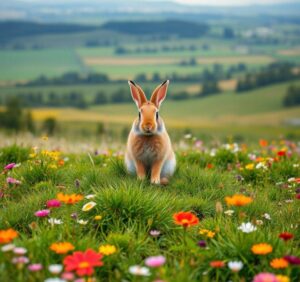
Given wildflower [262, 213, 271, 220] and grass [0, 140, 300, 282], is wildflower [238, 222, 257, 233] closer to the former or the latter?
grass [0, 140, 300, 282]

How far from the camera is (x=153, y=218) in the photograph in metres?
5.89

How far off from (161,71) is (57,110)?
50736mm

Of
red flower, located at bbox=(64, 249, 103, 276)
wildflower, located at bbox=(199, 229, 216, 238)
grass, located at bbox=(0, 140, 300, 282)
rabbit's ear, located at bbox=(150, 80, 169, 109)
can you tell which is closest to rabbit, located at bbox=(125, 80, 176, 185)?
rabbit's ear, located at bbox=(150, 80, 169, 109)

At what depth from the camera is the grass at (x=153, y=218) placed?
474 centimetres

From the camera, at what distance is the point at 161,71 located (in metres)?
152

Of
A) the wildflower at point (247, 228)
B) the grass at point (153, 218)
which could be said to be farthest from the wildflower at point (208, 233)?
the wildflower at point (247, 228)

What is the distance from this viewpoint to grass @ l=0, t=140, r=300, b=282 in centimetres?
474

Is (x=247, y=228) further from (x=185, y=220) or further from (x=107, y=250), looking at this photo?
(x=107, y=250)

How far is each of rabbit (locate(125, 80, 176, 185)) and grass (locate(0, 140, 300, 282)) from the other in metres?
0.22

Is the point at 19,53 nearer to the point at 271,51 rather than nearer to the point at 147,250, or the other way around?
the point at 271,51

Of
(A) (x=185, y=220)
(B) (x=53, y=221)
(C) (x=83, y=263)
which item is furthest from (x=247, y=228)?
(B) (x=53, y=221)

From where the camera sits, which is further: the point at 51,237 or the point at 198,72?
the point at 198,72

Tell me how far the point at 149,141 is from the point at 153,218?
1665 mm

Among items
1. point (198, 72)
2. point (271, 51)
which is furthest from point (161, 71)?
point (271, 51)
